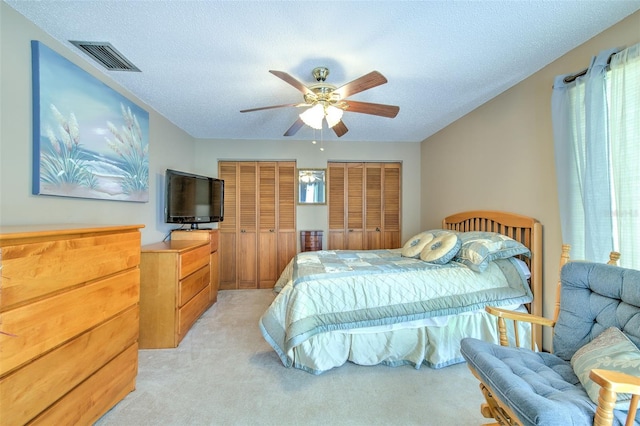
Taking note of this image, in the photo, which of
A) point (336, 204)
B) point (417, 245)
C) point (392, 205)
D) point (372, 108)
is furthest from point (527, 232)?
point (336, 204)

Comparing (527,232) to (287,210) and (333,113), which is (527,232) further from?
(287,210)

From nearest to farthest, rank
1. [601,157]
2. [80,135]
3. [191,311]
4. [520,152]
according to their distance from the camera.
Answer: [601,157] < [80,135] < [520,152] < [191,311]

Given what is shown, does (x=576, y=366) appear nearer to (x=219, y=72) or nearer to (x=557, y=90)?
(x=557, y=90)

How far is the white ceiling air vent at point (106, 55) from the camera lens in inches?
70.9

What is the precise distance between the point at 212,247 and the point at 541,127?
3.64 meters

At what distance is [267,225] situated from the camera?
4254mm

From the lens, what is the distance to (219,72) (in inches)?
84.8

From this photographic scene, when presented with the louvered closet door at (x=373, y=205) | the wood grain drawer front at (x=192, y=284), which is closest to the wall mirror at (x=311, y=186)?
the louvered closet door at (x=373, y=205)

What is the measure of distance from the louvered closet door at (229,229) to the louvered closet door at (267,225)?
40 cm

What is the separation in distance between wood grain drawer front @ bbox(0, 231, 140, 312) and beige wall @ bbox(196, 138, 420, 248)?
2.75 m

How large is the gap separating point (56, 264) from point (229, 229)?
9.86 feet

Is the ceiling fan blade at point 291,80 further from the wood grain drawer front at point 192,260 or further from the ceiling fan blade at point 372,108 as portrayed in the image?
the wood grain drawer front at point 192,260

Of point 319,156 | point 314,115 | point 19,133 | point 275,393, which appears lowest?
point 275,393

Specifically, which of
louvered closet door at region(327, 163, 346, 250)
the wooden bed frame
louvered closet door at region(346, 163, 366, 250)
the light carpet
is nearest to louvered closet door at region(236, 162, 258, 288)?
louvered closet door at region(327, 163, 346, 250)
